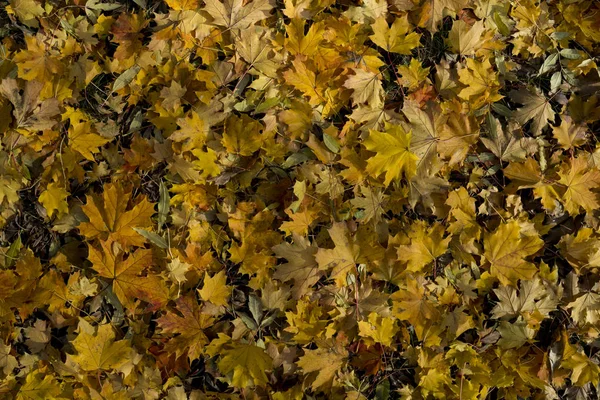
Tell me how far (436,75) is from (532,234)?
700 millimetres

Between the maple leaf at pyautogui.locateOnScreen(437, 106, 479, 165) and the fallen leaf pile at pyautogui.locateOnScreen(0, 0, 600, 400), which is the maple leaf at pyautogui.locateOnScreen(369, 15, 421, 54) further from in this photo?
the maple leaf at pyautogui.locateOnScreen(437, 106, 479, 165)

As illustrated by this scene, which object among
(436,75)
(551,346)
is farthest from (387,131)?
(551,346)

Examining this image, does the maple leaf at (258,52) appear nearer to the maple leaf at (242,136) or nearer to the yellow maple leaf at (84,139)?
the maple leaf at (242,136)

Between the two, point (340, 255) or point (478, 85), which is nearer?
point (340, 255)

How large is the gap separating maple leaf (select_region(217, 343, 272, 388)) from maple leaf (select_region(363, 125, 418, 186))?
0.77 m

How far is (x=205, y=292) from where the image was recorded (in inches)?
71.2

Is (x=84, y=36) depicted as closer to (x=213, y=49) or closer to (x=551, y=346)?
(x=213, y=49)

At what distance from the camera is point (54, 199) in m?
1.85

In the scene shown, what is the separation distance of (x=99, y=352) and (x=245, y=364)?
51 centimetres

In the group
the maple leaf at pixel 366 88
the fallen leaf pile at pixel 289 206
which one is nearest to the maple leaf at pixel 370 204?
the fallen leaf pile at pixel 289 206

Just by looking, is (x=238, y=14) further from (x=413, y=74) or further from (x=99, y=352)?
(x=99, y=352)

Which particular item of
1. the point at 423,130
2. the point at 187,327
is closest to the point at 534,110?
the point at 423,130

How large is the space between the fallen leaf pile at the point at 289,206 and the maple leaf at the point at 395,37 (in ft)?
0.04

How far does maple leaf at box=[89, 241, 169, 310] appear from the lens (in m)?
1.78
